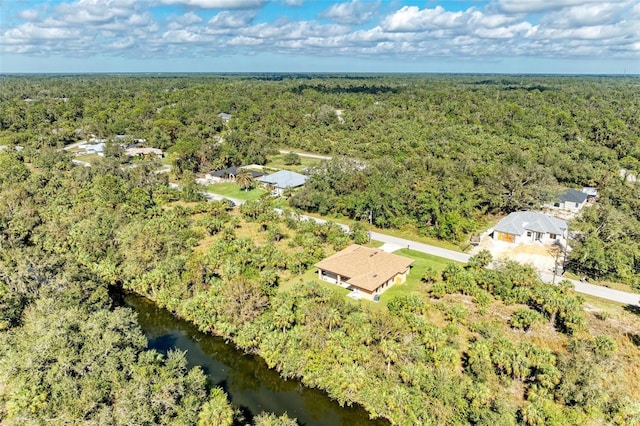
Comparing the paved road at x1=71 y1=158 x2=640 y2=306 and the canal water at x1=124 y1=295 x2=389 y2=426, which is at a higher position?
the paved road at x1=71 y1=158 x2=640 y2=306

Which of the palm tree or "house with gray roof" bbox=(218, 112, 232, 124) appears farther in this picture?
"house with gray roof" bbox=(218, 112, 232, 124)

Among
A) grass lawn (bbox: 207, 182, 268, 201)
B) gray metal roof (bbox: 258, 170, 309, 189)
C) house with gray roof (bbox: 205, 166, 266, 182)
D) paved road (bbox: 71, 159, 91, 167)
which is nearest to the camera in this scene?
grass lawn (bbox: 207, 182, 268, 201)

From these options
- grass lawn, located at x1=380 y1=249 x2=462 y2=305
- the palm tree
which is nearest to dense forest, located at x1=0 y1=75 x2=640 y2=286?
grass lawn, located at x1=380 y1=249 x2=462 y2=305

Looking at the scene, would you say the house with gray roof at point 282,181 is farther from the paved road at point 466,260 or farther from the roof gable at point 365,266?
the roof gable at point 365,266

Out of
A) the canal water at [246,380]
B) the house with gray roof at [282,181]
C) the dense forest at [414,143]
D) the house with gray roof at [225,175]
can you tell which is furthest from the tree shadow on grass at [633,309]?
the house with gray roof at [225,175]

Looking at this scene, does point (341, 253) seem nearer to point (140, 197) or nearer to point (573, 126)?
point (140, 197)

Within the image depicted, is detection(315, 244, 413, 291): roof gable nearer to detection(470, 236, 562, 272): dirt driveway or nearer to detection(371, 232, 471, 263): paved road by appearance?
detection(371, 232, 471, 263): paved road

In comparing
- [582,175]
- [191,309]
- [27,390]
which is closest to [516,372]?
[191,309]
